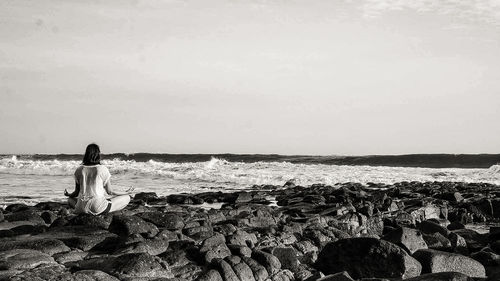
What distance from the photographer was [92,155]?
880cm

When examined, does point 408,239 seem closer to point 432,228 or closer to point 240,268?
point 432,228

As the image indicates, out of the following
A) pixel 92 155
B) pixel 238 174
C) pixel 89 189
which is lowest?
pixel 238 174

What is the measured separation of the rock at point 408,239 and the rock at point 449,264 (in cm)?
94

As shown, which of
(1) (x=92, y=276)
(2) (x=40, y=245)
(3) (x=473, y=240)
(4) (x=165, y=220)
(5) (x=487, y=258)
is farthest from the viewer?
(3) (x=473, y=240)

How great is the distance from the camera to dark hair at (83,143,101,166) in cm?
876

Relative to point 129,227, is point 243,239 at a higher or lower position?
lower

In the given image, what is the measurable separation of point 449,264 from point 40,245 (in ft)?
16.3

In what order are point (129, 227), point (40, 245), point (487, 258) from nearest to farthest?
point (40, 245), point (129, 227), point (487, 258)

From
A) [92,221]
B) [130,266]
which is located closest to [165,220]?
[92,221]

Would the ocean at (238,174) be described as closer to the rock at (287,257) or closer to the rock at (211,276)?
the rock at (287,257)

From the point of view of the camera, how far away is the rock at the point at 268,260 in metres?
6.70

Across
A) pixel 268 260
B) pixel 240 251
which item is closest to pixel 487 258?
pixel 268 260

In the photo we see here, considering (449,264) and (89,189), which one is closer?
(449,264)

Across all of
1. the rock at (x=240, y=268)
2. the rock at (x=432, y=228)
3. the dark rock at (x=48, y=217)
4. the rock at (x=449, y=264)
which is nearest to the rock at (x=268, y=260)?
the rock at (x=240, y=268)
